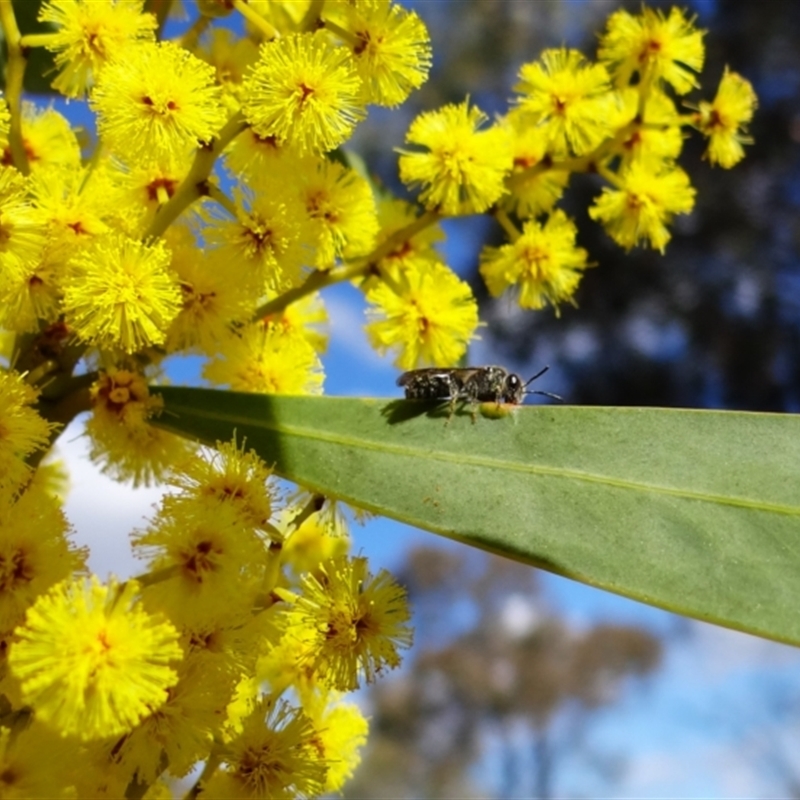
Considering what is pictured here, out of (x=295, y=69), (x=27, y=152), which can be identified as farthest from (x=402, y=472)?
(x=27, y=152)

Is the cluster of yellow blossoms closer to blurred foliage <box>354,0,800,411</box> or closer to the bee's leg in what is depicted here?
the bee's leg

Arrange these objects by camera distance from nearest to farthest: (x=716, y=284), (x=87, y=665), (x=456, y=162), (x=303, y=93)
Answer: (x=87, y=665), (x=303, y=93), (x=456, y=162), (x=716, y=284)

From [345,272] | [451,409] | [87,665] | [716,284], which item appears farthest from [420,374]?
[716,284]

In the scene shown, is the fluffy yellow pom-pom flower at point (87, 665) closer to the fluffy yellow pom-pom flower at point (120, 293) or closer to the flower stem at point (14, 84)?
the fluffy yellow pom-pom flower at point (120, 293)

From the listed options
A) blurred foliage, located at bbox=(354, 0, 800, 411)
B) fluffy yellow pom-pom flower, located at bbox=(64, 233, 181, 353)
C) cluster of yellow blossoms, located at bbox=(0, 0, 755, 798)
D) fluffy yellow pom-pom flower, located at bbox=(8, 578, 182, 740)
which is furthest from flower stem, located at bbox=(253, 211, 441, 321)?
blurred foliage, located at bbox=(354, 0, 800, 411)

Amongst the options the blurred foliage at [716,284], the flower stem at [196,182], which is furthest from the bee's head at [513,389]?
the blurred foliage at [716,284]

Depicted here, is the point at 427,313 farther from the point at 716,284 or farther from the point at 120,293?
the point at 716,284
